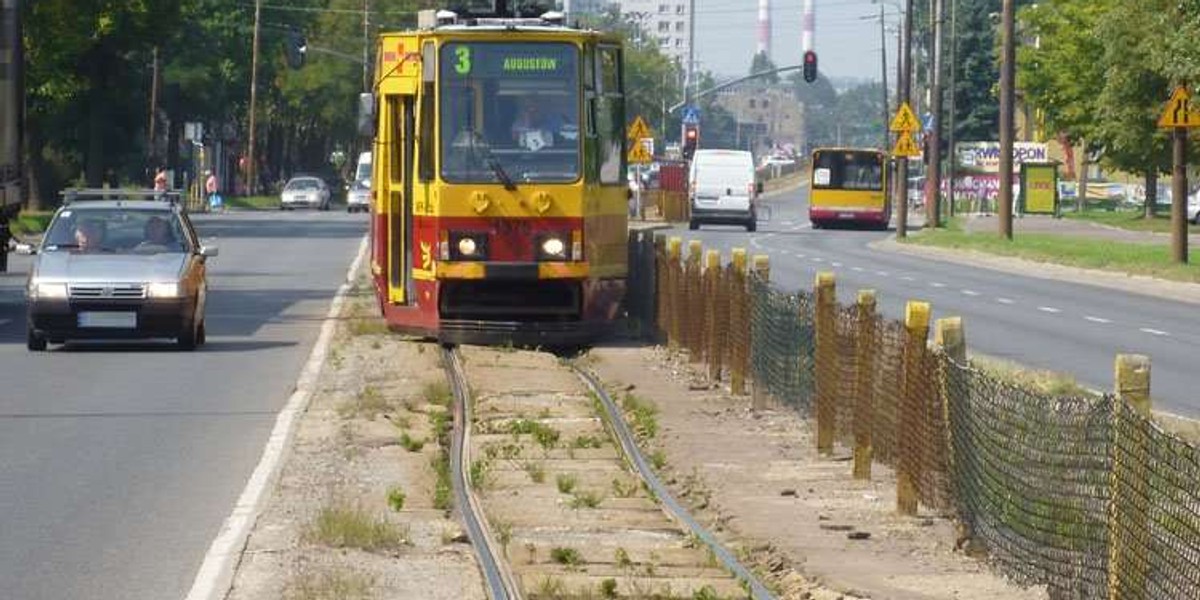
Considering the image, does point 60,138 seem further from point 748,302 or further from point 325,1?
point 748,302

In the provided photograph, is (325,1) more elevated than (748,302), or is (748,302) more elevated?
(325,1)

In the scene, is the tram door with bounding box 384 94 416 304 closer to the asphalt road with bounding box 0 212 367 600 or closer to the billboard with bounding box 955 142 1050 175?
the asphalt road with bounding box 0 212 367 600

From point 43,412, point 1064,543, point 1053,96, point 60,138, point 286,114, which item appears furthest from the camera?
point 286,114

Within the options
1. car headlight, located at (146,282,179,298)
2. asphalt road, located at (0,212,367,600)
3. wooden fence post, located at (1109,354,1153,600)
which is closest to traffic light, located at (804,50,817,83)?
asphalt road, located at (0,212,367,600)

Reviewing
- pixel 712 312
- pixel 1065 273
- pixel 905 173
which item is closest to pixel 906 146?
pixel 905 173

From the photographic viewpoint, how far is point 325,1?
409 feet

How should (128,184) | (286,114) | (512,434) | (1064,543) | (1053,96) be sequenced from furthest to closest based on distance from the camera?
(286,114), (128,184), (1053,96), (512,434), (1064,543)

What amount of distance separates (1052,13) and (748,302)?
236 feet

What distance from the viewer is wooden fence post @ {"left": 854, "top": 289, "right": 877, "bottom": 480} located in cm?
1462

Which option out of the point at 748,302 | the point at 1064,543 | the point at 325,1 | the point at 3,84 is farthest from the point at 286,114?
the point at 1064,543

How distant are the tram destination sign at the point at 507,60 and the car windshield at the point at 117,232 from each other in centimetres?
337

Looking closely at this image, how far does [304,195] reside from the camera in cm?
9194

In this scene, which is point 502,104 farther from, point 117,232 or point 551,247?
point 117,232

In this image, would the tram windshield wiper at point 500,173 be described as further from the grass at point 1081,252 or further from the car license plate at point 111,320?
the grass at point 1081,252
